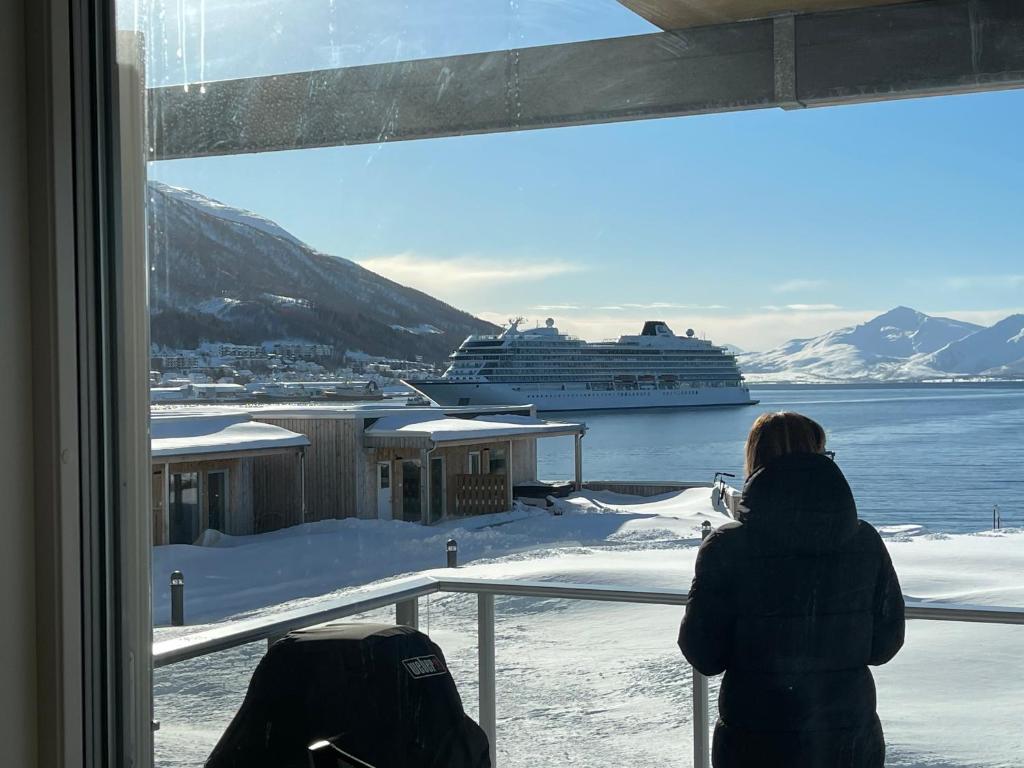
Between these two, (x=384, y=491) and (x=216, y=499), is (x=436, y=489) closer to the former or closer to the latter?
(x=384, y=491)

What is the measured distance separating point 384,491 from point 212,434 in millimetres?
660

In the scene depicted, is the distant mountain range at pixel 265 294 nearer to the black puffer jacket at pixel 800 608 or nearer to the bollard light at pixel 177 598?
the bollard light at pixel 177 598

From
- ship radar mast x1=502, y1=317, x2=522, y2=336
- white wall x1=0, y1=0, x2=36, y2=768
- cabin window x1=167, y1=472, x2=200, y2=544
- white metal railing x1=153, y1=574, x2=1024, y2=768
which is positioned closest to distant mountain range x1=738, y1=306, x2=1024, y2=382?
white metal railing x1=153, y1=574, x2=1024, y2=768

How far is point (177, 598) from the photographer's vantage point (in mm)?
1407

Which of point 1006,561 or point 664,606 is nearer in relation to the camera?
point 664,606

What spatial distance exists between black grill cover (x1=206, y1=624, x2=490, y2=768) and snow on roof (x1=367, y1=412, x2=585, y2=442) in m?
0.60

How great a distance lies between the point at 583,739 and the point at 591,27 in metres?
1.30

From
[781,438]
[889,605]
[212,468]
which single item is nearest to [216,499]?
[212,468]

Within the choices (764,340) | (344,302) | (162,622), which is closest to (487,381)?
(344,302)

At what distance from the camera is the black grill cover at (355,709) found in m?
1.00

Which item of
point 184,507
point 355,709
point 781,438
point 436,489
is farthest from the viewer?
point 436,489

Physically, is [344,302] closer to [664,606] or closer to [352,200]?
[352,200]

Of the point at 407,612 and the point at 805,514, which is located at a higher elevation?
the point at 805,514

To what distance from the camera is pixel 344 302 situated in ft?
5.56
